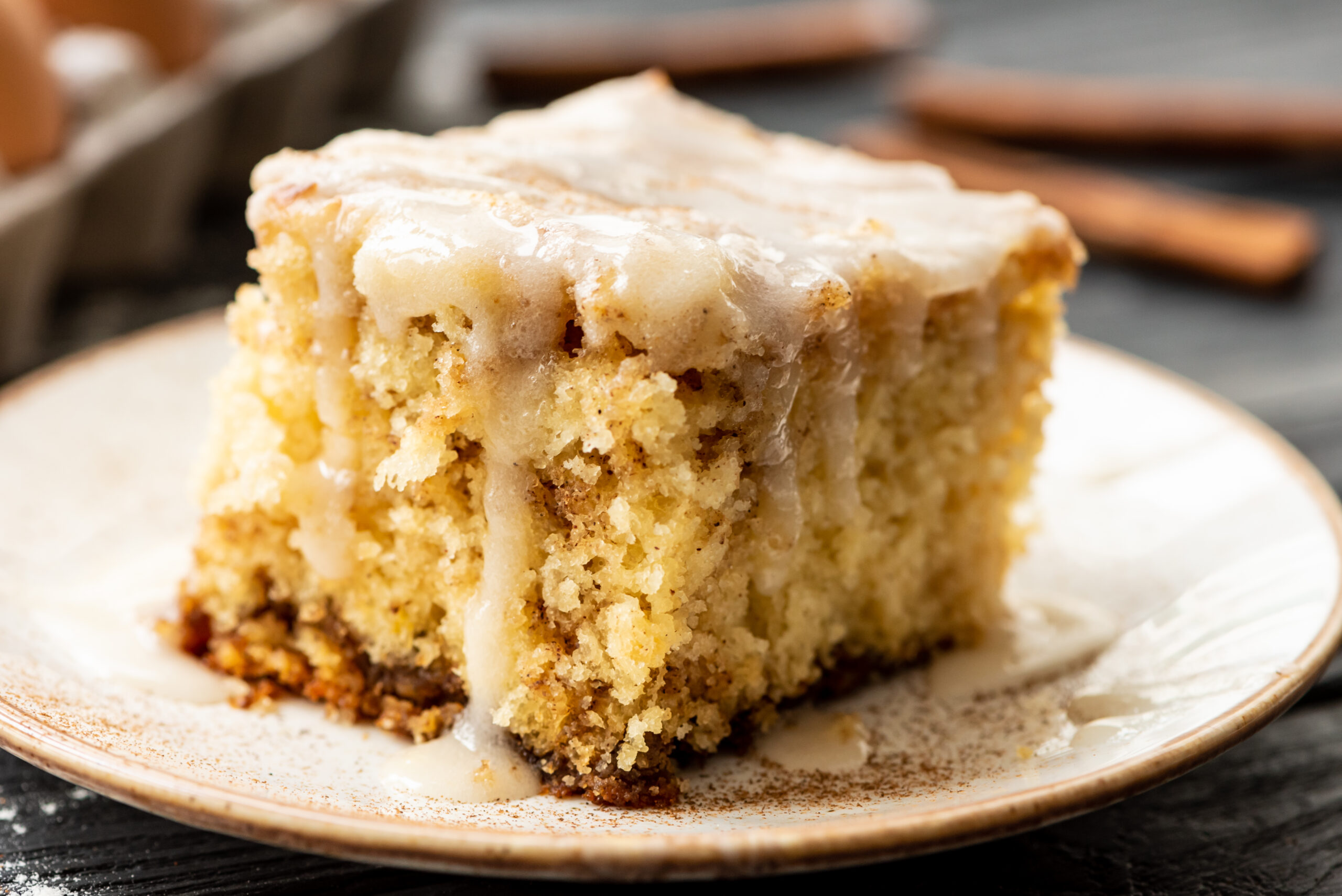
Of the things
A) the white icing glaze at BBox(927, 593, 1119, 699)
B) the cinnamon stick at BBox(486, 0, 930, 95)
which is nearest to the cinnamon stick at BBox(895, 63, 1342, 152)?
the cinnamon stick at BBox(486, 0, 930, 95)

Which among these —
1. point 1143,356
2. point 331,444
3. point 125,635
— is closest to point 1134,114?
point 1143,356

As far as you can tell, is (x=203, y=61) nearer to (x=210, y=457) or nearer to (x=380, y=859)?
(x=210, y=457)

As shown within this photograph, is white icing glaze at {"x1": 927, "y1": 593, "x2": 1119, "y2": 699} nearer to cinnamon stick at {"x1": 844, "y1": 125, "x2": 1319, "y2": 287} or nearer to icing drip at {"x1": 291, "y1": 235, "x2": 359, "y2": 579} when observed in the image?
icing drip at {"x1": 291, "y1": 235, "x2": 359, "y2": 579}

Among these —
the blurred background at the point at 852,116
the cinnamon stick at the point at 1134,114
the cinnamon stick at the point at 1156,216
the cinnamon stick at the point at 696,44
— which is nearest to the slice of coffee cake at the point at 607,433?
the blurred background at the point at 852,116

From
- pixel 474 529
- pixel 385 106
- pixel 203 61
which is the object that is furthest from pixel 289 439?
pixel 385 106

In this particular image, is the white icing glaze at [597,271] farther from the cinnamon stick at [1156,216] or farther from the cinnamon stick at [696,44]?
the cinnamon stick at [696,44]

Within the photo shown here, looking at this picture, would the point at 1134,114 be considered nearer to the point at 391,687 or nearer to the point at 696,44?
the point at 696,44
